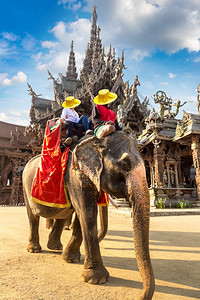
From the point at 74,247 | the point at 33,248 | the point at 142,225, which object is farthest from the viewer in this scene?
the point at 33,248

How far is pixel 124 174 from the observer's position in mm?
1919

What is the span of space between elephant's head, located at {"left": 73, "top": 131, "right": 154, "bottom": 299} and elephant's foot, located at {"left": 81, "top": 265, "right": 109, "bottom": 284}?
2.04 ft

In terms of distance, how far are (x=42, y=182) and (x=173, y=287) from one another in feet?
6.36

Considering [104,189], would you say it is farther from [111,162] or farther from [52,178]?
[52,178]

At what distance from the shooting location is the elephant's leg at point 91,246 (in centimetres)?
205

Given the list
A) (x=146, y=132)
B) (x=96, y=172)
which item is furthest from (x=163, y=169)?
(x=96, y=172)

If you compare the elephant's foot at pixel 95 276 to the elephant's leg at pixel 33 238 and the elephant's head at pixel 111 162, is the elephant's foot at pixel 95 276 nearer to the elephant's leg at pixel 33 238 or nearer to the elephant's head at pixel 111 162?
the elephant's head at pixel 111 162

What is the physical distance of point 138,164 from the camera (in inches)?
75.7

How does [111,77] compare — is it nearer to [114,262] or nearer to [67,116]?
[67,116]

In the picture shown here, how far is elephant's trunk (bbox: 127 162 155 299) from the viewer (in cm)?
158

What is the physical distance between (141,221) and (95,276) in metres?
0.83

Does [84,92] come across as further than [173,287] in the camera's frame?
Yes

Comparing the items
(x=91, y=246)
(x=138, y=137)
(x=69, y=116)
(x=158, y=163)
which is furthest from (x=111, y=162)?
(x=138, y=137)

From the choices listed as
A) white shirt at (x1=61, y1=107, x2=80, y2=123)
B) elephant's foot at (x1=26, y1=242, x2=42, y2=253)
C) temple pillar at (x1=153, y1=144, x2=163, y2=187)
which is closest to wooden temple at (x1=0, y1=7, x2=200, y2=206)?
temple pillar at (x1=153, y1=144, x2=163, y2=187)
